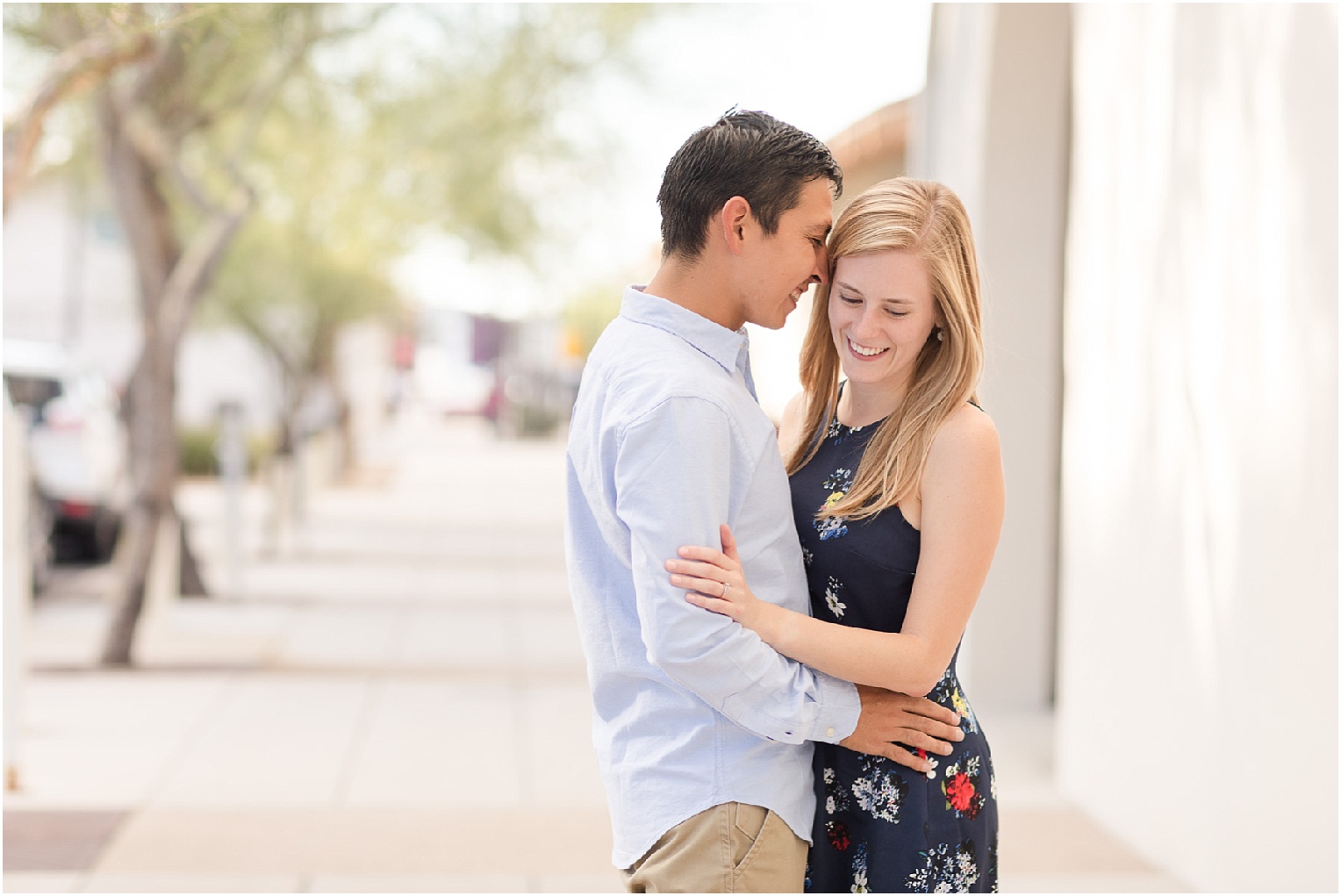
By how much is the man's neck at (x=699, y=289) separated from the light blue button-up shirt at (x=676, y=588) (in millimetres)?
37

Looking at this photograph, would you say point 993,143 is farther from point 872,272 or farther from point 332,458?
point 332,458

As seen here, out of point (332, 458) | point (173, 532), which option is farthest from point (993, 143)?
point (332, 458)

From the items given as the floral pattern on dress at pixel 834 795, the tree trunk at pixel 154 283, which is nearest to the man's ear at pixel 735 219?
the floral pattern on dress at pixel 834 795

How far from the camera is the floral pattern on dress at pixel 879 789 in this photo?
2.33 metres

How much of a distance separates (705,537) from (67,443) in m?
10.4

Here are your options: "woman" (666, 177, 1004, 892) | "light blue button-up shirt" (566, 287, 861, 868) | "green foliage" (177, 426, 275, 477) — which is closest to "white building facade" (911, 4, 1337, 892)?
"woman" (666, 177, 1004, 892)

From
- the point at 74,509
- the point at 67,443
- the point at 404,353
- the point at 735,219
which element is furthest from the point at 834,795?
the point at 404,353

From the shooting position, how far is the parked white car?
11086mm

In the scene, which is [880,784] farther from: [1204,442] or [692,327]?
[1204,442]

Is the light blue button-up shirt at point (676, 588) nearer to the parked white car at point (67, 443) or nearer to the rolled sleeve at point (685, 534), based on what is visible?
the rolled sleeve at point (685, 534)

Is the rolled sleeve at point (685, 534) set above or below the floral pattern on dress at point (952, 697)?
above

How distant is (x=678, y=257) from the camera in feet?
7.32

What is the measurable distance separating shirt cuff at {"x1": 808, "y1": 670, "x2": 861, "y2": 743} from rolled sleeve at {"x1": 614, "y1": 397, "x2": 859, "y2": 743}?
0.38 ft

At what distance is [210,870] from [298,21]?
5.15m
